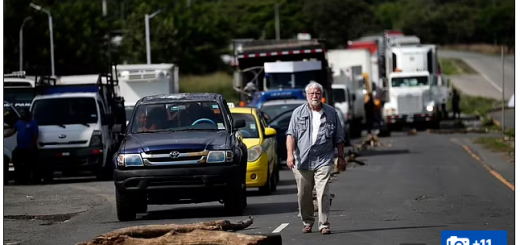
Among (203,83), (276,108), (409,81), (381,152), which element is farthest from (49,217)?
(203,83)

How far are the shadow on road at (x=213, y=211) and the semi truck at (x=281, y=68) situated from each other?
17884 millimetres

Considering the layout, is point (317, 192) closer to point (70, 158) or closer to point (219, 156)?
point (219, 156)

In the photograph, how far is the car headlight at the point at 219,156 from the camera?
57.3 feet

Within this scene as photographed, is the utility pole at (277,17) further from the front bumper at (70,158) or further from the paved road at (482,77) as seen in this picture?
the front bumper at (70,158)

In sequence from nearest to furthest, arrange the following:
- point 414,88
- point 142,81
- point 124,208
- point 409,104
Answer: point 124,208, point 142,81, point 409,104, point 414,88

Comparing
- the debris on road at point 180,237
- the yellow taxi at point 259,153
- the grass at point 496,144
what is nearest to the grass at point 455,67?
the grass at point 496,144

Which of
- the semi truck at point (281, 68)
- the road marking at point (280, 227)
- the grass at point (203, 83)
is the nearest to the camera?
the road marking at point (280, 227)

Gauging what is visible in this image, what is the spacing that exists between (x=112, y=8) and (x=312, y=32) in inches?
980

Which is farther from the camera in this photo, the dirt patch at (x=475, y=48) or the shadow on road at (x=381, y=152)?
the dirt patch at (x=475, y=48)

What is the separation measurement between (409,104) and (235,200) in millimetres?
36462

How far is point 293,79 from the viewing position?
3847 cm

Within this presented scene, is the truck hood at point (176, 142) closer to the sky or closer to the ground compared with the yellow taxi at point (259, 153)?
closer to the sky

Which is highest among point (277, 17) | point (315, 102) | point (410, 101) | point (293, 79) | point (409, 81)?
point (277, 17)

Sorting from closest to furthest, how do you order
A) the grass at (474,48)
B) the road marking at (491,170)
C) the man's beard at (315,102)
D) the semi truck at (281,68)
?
the man's beard at (315,102) → the road marking at (491,170) → the semi truck at (281,68) → the grass at (474,48)
